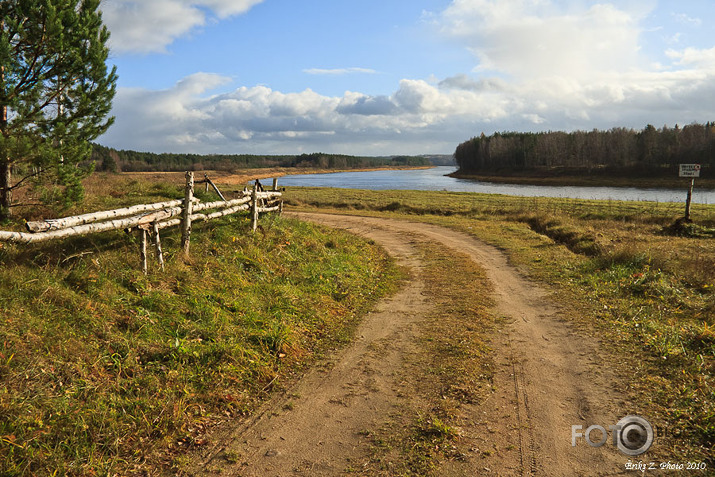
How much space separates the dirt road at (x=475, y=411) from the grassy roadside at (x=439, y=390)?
0.12 meters

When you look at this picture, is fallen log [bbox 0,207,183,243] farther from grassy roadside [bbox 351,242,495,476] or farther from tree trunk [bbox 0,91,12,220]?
tree trunk [bbox 0,91,12,220]

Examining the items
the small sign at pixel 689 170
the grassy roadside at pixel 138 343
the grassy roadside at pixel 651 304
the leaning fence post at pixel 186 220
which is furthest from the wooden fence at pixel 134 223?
the small sign at pixel 689 170

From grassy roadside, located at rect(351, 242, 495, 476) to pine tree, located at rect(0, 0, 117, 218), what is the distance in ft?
33.2

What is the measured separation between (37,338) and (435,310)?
6.37m

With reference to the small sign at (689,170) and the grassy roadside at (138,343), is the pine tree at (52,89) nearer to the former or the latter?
the grassy roadside at (138,343)

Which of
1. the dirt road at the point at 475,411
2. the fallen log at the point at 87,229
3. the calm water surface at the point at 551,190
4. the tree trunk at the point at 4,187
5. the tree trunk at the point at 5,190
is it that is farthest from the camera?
the calm water surface at the point at 551,190

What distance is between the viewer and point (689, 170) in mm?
20016

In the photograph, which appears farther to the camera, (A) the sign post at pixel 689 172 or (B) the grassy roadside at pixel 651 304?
(A) the sign post at pixel 689 172

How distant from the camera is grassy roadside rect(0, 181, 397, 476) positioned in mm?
4086

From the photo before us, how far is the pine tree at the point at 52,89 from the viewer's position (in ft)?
33.6

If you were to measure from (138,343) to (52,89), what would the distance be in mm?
9442

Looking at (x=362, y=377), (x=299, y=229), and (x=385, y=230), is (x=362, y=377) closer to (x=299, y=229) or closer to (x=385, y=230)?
(x=299, y=229)

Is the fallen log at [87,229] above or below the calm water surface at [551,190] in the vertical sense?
below

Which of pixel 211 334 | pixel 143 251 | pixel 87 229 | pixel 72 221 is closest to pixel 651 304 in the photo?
Answer: pixel 211 334
